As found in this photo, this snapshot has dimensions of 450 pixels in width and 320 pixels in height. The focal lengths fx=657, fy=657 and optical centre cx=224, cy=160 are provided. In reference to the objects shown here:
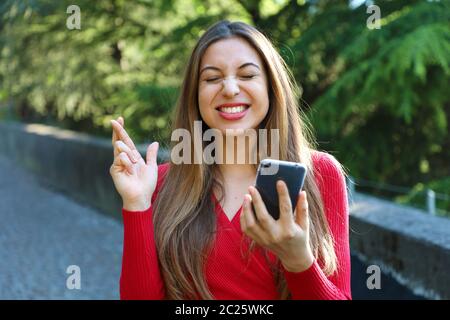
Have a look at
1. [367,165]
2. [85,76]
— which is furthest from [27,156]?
[367,165]

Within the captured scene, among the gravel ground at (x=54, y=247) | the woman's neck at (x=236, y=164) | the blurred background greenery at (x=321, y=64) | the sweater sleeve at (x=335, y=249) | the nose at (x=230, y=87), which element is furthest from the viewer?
the gravel ground at (x=54, y=247)

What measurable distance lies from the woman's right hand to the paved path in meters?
2.21

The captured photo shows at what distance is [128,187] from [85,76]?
939cm

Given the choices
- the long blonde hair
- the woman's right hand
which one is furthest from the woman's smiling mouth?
the woman's right hand

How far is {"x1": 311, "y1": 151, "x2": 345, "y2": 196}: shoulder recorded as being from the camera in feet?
6.88

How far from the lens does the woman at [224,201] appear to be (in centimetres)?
195

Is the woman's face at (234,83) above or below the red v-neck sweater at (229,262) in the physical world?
above

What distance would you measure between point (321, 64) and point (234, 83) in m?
4.64

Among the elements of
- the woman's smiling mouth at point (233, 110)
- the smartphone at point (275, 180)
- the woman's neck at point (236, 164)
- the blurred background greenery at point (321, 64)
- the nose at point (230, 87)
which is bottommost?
the smartphone at point (275, 180)

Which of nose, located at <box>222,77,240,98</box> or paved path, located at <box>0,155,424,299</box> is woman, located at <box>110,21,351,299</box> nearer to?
nose, located at <box>222,77,240,98</box>

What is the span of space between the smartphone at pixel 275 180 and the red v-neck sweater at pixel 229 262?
0.84 feet

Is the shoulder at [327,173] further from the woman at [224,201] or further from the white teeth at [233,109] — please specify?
the white teeth at [233,109]

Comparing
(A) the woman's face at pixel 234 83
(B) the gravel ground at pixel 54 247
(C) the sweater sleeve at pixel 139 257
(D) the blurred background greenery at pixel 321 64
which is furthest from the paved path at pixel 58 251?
(C) the sweater sleeve at pixel 139 257
